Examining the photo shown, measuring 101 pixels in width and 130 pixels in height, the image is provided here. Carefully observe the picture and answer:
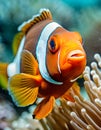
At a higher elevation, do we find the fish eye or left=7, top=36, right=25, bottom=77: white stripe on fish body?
the fish eye

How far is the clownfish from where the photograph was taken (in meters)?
1.37

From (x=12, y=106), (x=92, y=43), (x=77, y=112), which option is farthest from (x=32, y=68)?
(x=92, y=43)

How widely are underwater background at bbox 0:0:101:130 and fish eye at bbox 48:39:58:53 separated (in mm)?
1563

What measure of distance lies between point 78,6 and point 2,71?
7.12 feet

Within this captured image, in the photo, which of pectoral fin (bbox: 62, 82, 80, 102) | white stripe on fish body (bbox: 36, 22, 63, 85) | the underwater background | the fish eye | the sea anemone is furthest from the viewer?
the underwater background

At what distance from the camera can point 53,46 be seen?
1450 mm

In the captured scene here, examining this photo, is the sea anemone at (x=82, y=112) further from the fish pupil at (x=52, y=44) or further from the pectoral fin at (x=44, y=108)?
the fish pupil at (x=52, y=44)

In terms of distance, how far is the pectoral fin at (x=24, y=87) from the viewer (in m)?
1.56

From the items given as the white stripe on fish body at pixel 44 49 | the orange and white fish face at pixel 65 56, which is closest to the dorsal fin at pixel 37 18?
→ the white stripe on fish body at pixel 44 49

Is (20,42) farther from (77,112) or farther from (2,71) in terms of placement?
(77,112)

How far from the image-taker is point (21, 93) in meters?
1.58

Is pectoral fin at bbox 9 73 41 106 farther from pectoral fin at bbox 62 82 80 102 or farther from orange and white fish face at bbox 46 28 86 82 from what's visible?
pectoral fin at bbox 62 82 80 102

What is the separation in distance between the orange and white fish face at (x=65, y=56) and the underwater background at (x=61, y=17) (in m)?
1.56

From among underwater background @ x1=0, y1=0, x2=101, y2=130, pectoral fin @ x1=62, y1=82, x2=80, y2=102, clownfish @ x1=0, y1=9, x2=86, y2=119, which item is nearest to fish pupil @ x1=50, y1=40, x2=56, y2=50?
clownfish @ x1=0, y1=9, x2=86, y2=119
